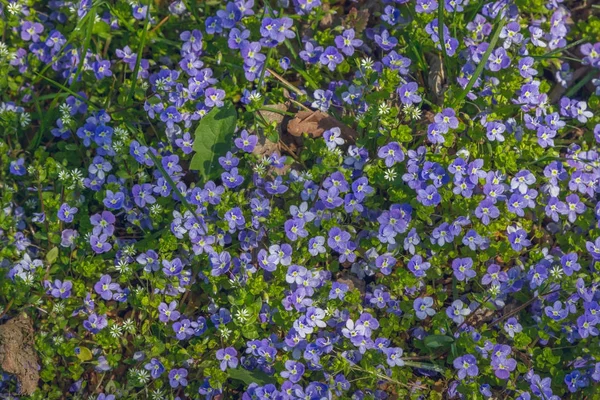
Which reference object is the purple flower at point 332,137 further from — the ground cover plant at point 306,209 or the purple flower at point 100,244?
the purple flower at point 100,244

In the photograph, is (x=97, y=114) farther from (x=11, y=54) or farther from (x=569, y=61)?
(x=569, y=61)

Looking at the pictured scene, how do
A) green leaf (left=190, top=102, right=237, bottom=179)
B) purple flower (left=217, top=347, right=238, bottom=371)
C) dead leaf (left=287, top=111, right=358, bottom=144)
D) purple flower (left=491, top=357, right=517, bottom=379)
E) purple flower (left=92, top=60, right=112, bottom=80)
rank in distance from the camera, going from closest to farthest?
purple flower (left=491, top=357, right=517, bottom=379) < purple flower (left=217, top=347, right=238, bottom=371) < green leaf (left=190, top=102, right=237, bottom=179) < dead leaf (left=287, top=111, right=358, bottom=144) < purple flower (left=92, top=60, right=112, bottom=80)

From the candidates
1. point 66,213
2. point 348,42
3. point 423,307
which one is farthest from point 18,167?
point 423,307

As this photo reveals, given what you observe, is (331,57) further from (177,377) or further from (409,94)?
(177,377)

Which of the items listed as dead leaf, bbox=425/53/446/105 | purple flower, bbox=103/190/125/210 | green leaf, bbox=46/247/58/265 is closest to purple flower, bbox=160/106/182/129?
purple flower, bbox=103/190/125/210

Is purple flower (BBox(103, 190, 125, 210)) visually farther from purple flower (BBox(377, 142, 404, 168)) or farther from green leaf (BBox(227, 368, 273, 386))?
purple flower (BBox(377, 142, 404, 168))

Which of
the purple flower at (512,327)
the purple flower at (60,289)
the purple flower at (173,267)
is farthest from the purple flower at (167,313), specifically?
the purple flower at (512,327)

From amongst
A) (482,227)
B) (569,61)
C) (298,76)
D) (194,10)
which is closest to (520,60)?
(569,61)
